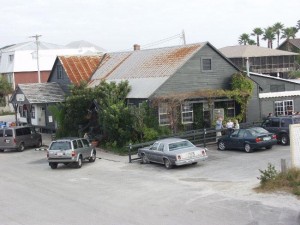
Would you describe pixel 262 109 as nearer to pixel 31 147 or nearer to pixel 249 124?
pixel 249 124

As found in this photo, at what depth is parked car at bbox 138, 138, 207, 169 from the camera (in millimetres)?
23609

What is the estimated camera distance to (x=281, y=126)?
2952 centimetres

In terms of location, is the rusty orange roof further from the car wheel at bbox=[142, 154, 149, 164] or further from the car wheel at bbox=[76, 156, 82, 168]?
the car wheel at bbox=[142, 154, 149, 164]

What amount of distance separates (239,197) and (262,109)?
22168 millimetres

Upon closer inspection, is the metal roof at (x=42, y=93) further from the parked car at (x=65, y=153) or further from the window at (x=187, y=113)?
the parked car at (x=65, y=153)

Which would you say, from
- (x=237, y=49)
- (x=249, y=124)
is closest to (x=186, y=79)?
(x=249, y=124)

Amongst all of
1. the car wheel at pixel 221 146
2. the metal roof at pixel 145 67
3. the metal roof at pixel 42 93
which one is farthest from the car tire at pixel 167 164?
the metal roof at pixel 42 93

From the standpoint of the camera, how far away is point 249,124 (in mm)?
33531

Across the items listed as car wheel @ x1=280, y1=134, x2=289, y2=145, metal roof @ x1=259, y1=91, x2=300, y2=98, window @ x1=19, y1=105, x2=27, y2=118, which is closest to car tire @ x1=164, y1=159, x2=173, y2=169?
car wheel @ x1=280, y1=134, x2=289, y2=145

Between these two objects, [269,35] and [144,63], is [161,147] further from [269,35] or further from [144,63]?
[269,35]

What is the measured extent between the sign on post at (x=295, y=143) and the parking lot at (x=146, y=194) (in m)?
1.80

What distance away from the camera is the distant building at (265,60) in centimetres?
7294

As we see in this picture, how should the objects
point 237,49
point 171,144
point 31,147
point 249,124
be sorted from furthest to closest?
point 237,49 → point 31,147 → point 249,124 → point 171,144

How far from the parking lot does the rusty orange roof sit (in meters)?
14.8
